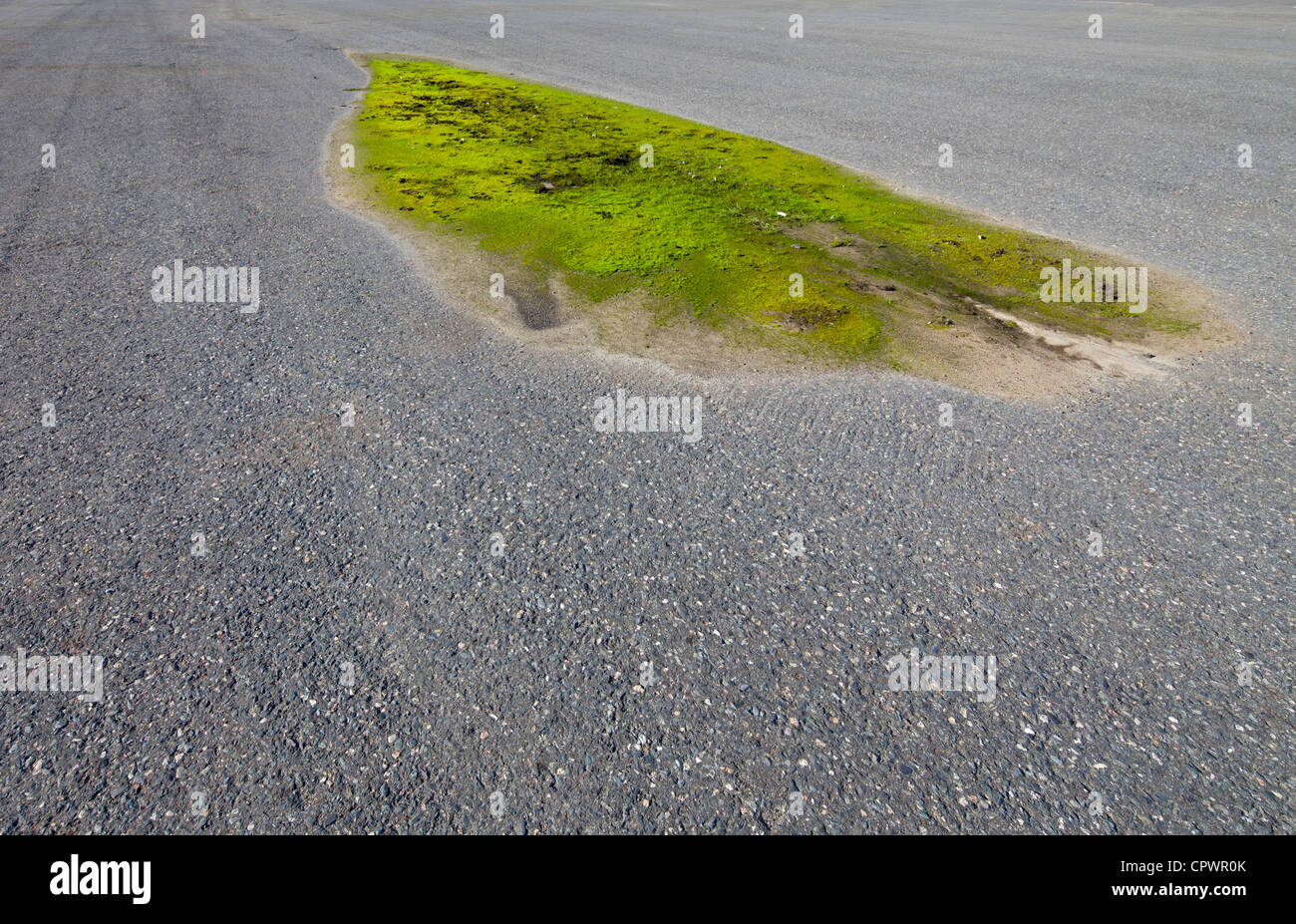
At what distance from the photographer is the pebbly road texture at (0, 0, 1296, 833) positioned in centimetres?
269

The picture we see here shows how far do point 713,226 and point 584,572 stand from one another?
187 inches

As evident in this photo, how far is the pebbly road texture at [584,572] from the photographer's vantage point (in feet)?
8.83

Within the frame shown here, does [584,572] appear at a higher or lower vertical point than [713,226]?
lower

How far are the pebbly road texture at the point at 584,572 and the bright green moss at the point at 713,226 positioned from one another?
90 centimetres

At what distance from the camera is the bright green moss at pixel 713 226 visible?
5.96 m

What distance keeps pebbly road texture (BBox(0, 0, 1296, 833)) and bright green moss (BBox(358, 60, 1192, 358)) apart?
90 cm

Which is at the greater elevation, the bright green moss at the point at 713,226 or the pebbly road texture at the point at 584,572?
the bright green moss at the point at 713,226

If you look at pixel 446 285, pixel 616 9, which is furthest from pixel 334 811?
pixel 616 9

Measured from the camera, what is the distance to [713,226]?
289 inches

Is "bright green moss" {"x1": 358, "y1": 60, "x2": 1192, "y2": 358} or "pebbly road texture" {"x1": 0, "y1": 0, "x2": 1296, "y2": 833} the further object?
"bright green moss" {"x1": 358, "y1": 60, "x2": 1192, "y2": 358}

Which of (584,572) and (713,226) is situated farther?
(713,226)

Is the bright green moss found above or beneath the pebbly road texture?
above

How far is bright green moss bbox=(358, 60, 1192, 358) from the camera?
19.5ft

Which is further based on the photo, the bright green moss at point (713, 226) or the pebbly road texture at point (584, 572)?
the bright green moss at point (713, 226)
